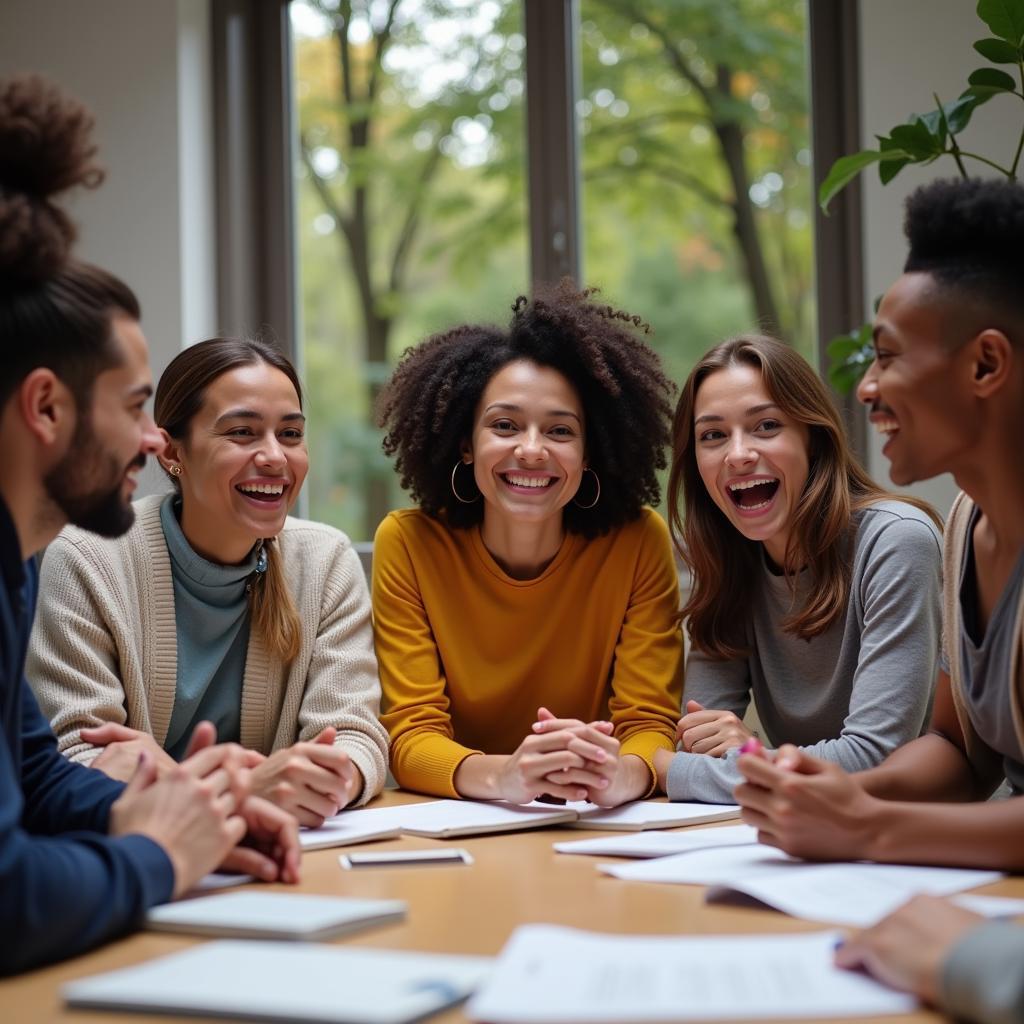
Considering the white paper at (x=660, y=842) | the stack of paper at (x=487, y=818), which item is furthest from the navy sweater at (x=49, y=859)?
the white paper at (x=660, y=842)

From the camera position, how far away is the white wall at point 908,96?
2.97 m

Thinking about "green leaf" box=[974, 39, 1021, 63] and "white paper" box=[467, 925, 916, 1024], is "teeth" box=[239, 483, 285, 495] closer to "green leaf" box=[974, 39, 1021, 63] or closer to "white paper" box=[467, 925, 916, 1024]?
"white paper" box=[467, 925, 916, 1024]

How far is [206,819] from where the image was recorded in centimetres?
142

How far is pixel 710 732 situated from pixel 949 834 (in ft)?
2.10

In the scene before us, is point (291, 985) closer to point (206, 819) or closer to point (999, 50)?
point (206, 819)

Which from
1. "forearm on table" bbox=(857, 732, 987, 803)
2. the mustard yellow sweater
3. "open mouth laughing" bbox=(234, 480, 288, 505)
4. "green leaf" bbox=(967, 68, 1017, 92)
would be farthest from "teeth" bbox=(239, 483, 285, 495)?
"green leaf" bbox=(967, 68, 1017, 92)

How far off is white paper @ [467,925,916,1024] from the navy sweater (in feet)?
1.31

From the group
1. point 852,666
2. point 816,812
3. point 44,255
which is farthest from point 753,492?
point 44,255

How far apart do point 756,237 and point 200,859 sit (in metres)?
4.99

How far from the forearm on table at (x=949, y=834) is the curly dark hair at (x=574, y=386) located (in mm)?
1118

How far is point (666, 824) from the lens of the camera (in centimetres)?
184

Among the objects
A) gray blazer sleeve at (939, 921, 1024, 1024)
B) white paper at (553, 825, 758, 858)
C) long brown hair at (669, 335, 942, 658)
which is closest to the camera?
gray blazer sleeve at (939, 921, 1024, 1024)

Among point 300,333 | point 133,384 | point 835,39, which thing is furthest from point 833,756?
point 300,333

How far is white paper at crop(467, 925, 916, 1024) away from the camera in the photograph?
99cm
